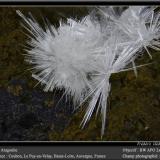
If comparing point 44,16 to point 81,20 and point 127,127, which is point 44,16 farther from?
point 127,127

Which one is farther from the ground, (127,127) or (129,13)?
(129,13)

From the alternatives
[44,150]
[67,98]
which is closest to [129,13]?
[67,98]

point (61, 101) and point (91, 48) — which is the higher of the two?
point (91, 48)
